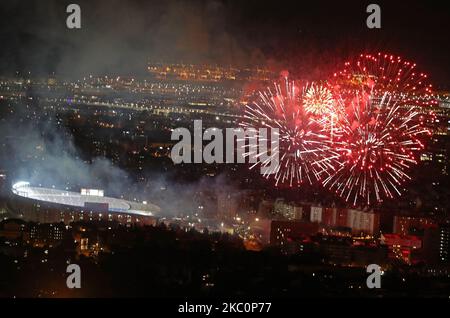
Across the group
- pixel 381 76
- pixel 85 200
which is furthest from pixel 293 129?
pixel 85 200

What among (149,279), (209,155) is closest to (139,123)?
(209,155)

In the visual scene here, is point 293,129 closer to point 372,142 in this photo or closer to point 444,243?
point 372,142

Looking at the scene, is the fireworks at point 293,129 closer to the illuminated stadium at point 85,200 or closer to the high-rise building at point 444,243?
the high-rise building at point 444,243

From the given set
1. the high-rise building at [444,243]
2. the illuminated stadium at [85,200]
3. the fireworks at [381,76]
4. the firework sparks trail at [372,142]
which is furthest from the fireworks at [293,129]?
the illuminated stadium at [85,200]

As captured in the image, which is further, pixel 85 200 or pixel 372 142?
pixel 85 200

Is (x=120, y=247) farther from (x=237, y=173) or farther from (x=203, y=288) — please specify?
(x=237, y=173)

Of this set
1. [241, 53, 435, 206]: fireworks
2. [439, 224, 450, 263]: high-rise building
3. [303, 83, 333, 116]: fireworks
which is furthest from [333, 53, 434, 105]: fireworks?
[439, 224, 450, 263]: high-rise building

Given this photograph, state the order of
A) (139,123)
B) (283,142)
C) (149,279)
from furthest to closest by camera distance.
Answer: (139,123)
(283,142)
(149,279)
